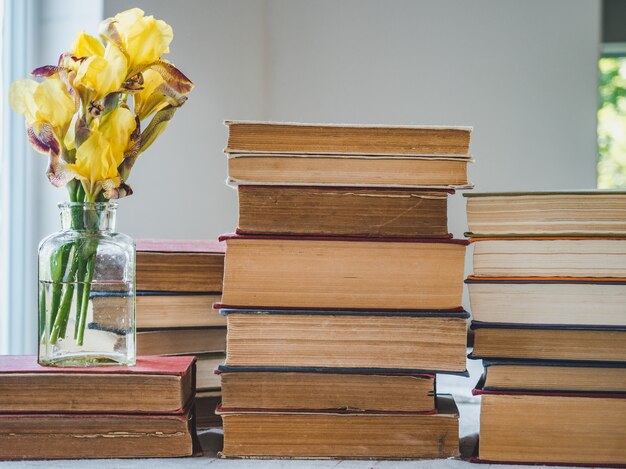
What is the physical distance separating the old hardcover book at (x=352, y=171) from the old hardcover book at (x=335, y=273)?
0.19 feet

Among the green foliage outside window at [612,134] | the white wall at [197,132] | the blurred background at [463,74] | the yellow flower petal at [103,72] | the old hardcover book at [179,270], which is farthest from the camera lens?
the green foliage outside window at [612,134]

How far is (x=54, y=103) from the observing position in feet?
2.37

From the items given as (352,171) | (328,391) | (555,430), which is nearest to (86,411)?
(328,391)

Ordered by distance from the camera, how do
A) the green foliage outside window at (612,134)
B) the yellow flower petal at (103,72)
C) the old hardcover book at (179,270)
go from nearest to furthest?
1. the yellow flower petal at (103,72)
2. the old hardcover book at (179,270)
3. the green foliage outside window at (612,134)

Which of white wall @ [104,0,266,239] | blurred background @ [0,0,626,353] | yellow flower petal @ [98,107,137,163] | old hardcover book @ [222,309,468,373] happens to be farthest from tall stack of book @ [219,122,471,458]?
blurred background @ [0,0,626,353]

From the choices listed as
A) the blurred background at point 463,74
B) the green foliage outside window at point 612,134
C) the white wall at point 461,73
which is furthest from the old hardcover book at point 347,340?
the green foliage outside window at point 612,134

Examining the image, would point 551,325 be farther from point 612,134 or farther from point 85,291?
point 612,134

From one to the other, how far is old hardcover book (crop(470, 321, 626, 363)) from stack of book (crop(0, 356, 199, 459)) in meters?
0.31

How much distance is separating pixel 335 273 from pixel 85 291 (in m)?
0.26

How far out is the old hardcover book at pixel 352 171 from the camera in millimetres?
741

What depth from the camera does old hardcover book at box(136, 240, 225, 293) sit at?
0.85 meters

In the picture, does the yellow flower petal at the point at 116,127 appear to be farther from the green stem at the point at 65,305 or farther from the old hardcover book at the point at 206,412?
the old hardcover book at the point at 206,412

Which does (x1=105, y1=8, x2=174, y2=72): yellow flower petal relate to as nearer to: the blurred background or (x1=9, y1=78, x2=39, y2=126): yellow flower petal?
(x1=9, y1=78, x2=39, y2=126): yellow flower petal

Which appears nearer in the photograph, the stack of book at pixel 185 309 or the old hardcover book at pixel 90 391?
the old hardcover book at pixel 90 391
